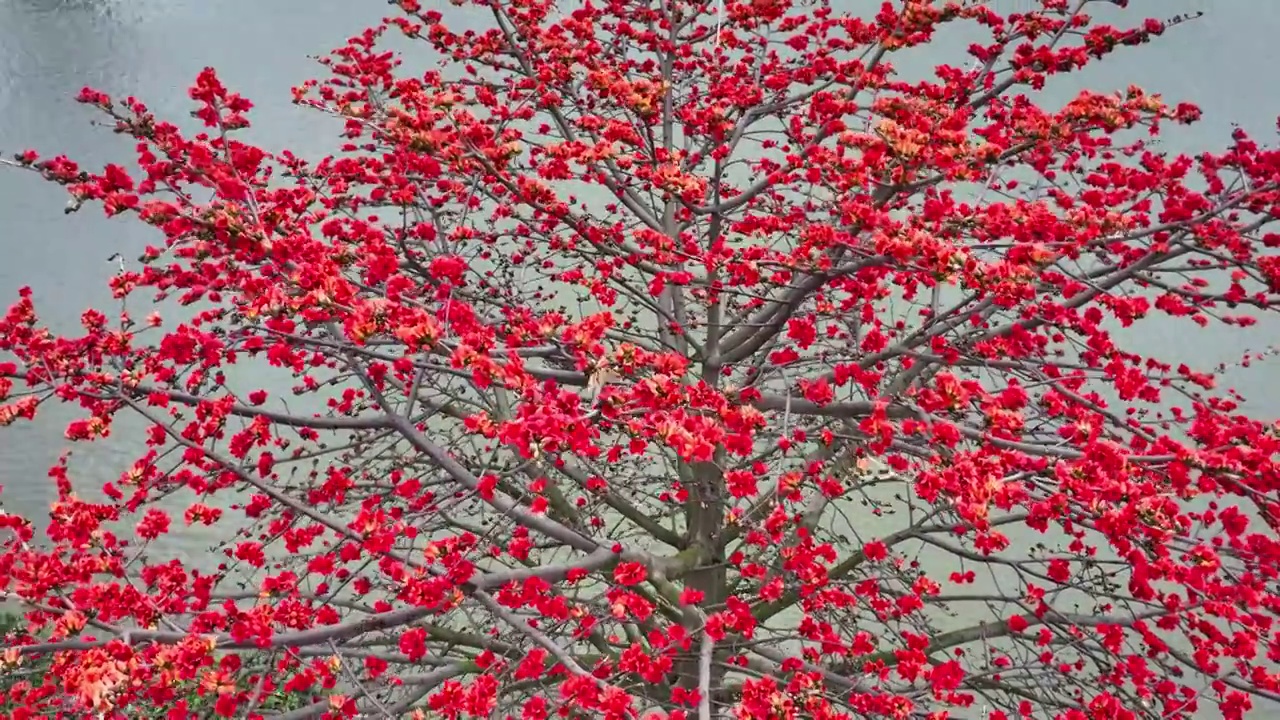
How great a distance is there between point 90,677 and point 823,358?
1.63 m

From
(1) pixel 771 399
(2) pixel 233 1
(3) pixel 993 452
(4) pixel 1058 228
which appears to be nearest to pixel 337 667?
(1) pixel 771 399

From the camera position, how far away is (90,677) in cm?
108

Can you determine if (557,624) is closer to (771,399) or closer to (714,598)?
(714,598)

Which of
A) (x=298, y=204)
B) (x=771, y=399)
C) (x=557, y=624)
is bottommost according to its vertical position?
(x=557, y=624)

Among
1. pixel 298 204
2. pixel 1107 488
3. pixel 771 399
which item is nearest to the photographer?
pixel 1107 488

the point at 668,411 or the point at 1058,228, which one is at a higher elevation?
the point at 1058,228

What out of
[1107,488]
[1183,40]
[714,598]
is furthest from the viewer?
[1183,40]

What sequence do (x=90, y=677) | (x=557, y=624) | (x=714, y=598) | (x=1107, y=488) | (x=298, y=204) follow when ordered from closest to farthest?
(x=90, y=677), (x=1107, y=488), (x=298, y=204), (x=557, y=624), (x=714, y=598)

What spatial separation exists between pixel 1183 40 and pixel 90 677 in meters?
5.08

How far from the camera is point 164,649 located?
3.78 feet

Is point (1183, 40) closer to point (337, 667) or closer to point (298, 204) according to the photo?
point (298, 204)

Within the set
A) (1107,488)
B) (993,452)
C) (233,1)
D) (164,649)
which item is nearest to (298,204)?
(164,649)

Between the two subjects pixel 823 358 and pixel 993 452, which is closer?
pixel 993 452

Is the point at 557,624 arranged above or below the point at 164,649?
above
